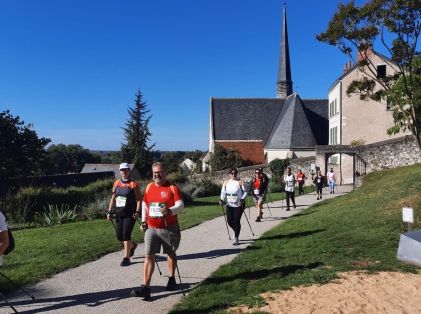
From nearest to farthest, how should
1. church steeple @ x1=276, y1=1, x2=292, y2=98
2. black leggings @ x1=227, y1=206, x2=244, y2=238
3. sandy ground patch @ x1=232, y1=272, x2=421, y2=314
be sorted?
sandy ground patch @ x1=232, y1=272, x2=421, y2=314 → black leggings @ x1=227, y1=206, x2=244, y2=238 → church steeple @ x1=276, y1=1, x2=292, y2=98

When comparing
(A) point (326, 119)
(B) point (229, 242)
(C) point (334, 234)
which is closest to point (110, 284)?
(B) point (229, 242)

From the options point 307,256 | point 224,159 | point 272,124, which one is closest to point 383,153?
point 224,159

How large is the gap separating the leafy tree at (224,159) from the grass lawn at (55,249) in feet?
118

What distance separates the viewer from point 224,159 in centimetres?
5041

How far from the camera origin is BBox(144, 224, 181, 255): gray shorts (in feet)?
21.4

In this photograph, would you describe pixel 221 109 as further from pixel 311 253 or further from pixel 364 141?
pixel 311 253

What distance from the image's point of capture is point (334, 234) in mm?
10320

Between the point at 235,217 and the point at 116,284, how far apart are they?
395 centimetres

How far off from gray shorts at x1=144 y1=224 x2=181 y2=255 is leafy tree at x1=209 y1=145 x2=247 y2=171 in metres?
43.2

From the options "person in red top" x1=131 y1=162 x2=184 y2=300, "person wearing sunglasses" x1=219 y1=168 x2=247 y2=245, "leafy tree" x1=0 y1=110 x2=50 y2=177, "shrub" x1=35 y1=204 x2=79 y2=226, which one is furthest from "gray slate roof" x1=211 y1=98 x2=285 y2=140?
"person in red top" x1=131 y1=162 x2=184 y2=300

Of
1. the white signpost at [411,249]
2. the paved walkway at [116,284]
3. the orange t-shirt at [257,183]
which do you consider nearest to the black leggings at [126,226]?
the paved walkway at [116,284]

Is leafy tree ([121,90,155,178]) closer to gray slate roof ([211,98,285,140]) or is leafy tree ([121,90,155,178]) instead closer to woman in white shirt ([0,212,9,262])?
gray slate roof ([211,98,285,140])

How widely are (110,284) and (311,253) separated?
12.6 ft

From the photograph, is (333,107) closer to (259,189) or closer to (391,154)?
(391,154)
